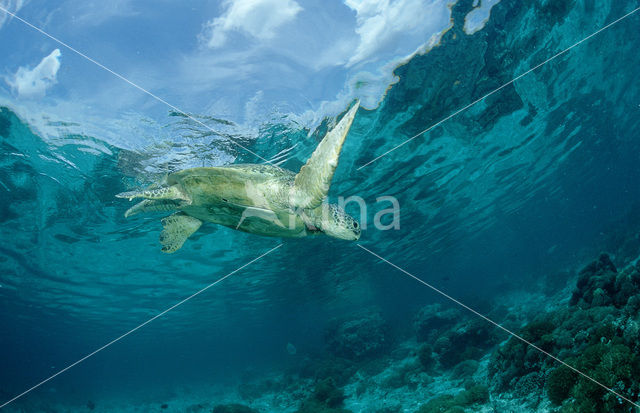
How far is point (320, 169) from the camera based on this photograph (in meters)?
3.85

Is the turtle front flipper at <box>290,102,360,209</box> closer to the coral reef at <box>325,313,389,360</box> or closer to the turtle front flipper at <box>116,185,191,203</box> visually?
the turtle front flipper at <box>116,185,191,203</box>

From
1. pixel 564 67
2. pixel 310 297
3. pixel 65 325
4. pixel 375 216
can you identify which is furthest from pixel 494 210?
pixel 65 325

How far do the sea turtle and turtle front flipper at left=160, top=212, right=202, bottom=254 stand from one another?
0.73m

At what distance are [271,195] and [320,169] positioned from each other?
1355 millimetres

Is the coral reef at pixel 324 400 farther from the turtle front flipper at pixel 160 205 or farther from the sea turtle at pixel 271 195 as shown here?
the turtle front flipper at pixel 160 205

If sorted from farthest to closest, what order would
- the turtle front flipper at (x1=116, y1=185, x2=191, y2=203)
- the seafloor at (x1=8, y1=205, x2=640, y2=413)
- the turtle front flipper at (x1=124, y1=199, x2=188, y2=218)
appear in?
the turtle front flipper at (x1=124, y1=199, x2=188, y2=218) → the turtle front flipper at (x1=116, y1=185, x2=191, y2=203) → the seafloor at (x1=8, y1=205, x2=640, y2=413)

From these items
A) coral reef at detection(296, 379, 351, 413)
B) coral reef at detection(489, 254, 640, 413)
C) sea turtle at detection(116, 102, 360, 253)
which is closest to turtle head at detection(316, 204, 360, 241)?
sea turtle at detection(116, 102, 360, 253)

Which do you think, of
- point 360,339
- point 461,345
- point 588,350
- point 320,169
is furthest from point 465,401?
point 360,339

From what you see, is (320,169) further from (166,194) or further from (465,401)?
(465,401)

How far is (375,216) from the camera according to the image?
1984 cm

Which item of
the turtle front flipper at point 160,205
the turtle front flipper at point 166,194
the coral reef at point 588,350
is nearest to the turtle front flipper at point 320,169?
the turtle front flipper at point 166,194

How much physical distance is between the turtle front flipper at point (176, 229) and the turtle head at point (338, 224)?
344 cm

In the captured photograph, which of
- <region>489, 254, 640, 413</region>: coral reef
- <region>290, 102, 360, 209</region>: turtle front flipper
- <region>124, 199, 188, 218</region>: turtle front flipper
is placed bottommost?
<region>489, 254, 640, 413</region>: coral reef

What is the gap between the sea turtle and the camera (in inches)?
156
